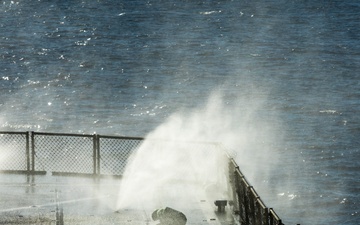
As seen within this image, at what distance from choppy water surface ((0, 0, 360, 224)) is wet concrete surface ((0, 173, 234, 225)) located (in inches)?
1330

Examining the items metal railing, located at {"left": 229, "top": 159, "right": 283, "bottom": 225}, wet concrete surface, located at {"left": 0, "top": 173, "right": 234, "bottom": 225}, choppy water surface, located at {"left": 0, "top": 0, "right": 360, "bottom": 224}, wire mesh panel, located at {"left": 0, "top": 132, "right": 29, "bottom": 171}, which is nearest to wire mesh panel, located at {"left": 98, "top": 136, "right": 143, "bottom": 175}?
wire mesh panel, located at {"left": 0, "top": 132, "right": 29, "bottom": 171}

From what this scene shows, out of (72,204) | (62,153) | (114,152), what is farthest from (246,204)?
(62,153)

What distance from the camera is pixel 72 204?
29359mm

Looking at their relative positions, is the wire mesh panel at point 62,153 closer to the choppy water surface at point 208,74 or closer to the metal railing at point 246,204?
the choppy water surface at point 208,74

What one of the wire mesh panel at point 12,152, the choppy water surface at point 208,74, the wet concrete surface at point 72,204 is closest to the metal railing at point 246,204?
the wet concrete surface at point 72,204

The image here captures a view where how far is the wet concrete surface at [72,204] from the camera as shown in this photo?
1088 inches

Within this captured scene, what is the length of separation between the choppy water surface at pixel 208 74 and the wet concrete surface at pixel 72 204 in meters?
33.8

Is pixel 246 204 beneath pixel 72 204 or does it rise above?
above

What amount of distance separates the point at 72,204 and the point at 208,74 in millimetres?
80018

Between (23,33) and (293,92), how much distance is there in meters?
51.0

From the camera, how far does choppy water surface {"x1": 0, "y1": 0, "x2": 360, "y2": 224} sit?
3019 inches

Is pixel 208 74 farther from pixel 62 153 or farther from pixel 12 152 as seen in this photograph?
pixel 12 152

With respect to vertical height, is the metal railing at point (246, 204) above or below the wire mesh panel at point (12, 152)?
above

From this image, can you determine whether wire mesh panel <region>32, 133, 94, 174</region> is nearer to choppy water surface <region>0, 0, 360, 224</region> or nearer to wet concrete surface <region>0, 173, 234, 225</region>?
choppy water surface <region>0, 0, 360, 224</region>
